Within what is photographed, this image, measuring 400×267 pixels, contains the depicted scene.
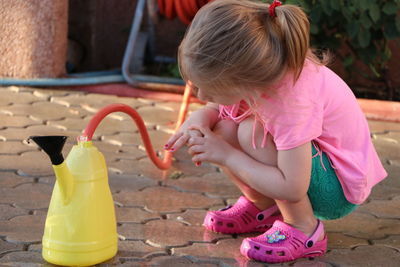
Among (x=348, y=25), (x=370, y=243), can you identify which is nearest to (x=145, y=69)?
(x=348, y=25)

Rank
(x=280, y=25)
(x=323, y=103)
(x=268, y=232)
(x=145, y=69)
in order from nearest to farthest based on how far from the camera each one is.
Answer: (x=280, y=25)
(x=323, y=103)
(x=268, y=232)
(x=145, y=69)

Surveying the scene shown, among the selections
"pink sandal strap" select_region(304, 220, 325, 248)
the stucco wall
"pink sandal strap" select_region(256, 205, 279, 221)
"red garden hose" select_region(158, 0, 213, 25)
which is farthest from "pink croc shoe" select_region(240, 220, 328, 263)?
the stucco wall

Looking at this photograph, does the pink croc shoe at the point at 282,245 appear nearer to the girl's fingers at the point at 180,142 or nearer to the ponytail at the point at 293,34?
the girl's fingers at the point at 180,142

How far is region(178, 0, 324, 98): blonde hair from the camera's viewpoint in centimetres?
190

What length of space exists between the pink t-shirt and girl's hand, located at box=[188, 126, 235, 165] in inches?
4.7

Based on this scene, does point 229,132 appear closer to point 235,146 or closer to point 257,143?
point 235,146

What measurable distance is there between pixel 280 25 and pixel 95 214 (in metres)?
0.65

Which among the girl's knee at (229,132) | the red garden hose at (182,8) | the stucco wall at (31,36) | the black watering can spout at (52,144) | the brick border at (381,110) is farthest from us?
the stucco wall at (31,36)

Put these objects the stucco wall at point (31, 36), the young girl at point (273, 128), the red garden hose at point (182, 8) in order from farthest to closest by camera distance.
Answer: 1. the stucco wall at point (31, 36)
2. the red garden hose at point (182, 8)
3. the young girl at point (273, 128)

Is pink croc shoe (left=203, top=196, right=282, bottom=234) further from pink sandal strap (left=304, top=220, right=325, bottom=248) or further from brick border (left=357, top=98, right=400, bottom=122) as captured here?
brick border (left=357, top=98, right=400, bottom=122)

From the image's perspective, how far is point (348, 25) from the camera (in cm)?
401

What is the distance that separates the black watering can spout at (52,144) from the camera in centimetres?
181

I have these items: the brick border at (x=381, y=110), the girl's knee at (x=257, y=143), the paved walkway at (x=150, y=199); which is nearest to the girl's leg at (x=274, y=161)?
the girl's knee at (x=257, y=143)

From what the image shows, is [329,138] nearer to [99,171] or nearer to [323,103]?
[323,103]
